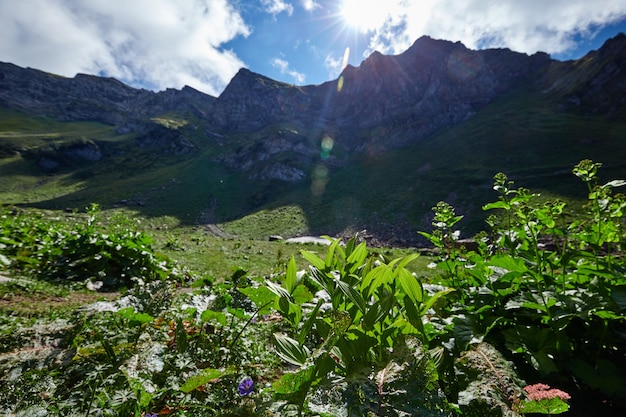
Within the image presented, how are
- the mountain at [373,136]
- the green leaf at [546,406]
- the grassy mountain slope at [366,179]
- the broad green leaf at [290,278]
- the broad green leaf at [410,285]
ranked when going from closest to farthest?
the green leaf at [546,406], the broad green leaf at [410,285], the broad green leaf at [290,278], the grassy mountain slope at [366,179], the mountain at [373,136]

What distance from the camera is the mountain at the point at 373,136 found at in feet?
187

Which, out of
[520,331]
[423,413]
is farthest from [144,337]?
[520,331]

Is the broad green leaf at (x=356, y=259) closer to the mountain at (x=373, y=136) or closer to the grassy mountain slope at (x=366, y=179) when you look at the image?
the grassy mountain slope at (x=366, y=179)

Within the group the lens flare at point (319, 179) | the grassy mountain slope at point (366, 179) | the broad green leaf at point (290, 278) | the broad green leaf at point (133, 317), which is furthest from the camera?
the lens flare at point (319, 179)

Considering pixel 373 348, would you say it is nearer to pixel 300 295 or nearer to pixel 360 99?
pixel 300 295

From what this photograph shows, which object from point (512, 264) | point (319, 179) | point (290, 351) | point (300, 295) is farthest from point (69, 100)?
point (512, 264)

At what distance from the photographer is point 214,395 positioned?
6.71 feet

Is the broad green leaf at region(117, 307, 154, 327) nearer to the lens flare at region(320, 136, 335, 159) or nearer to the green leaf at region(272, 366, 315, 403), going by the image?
the green leaf at region(272, 366, 315, 403)

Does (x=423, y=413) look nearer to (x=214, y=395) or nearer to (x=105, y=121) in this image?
(x=214, y=395)

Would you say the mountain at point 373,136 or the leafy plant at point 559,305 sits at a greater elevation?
the mountain at point 373,136

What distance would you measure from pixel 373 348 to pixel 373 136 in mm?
112520

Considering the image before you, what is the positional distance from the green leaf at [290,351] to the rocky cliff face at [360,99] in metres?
84.5

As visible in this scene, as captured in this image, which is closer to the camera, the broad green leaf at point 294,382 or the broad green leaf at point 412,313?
the broad green leaf at point 294,382

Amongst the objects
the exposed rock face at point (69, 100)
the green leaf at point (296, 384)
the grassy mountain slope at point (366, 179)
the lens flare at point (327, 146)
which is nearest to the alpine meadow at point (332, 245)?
the green leaf at point (296, 384)
